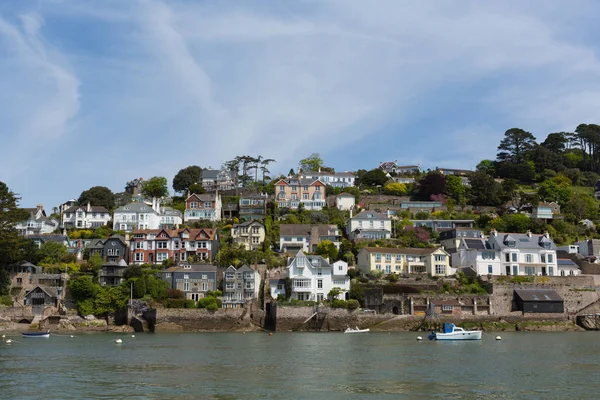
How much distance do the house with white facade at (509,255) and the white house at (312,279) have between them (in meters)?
15.0

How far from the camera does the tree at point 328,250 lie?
2960 inches

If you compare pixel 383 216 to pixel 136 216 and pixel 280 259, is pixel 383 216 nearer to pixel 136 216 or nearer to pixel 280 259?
pixel 280 259

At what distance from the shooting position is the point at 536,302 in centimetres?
6662

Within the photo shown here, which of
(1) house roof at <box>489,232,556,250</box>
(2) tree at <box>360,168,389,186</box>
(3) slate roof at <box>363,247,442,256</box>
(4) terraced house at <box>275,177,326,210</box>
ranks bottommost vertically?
(3) slate roof at <box>363,247,442,256</box>

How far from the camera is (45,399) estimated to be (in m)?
27.7

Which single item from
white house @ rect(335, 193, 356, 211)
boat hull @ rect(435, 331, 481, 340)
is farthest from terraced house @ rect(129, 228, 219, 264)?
boat hull @ rect(435, 331, 481, 340)

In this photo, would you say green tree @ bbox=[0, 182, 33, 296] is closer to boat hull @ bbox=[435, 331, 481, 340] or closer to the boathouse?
boat hull @ bbox=[435, 331, 481, 340]

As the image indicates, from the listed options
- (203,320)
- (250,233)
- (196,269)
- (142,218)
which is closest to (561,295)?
(250,233)

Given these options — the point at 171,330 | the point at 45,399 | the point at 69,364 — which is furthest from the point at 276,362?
the point at 171,330

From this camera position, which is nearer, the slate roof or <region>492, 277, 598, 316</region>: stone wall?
<region>492, 277, 598, 316</region>: stone wall

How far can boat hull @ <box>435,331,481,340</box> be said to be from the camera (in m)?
55.5

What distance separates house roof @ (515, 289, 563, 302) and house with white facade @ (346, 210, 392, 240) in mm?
19147

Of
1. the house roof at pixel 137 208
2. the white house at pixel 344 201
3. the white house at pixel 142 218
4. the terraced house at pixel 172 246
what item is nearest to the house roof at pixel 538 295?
the white house at pixel 344 201

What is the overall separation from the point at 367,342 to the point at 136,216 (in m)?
46.3
